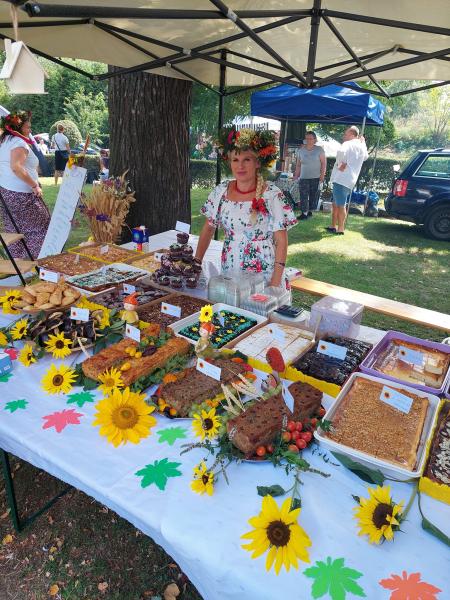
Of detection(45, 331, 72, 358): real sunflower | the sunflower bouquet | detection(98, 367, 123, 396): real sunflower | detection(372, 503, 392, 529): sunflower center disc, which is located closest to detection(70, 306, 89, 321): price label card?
detection(45, 331, 72, 358): real sunflower

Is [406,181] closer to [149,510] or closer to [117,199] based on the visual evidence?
[117,199]

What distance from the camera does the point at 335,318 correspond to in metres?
2.20

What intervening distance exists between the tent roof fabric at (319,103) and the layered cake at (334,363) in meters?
6.65

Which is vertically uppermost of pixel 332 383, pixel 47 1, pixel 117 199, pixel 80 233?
pixel 47 1

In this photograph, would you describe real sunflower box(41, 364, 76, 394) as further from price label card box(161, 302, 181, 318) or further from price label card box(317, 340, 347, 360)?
price label card box(317, 340, 347, 360)

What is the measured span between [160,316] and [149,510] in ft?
4.13

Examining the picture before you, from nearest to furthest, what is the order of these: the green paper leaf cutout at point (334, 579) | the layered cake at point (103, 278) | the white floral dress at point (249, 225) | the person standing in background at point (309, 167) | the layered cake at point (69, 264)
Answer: the green paper leaf cutout at point (334, 579) → the layered cake at point (103, 278) → the white floral dress at point (249, 225) → the layered cake at point (69, 264) → the person standing in background at point (309, 167)

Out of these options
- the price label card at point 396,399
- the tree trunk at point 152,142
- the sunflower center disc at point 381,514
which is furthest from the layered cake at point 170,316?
the tree trunk at point 152,142

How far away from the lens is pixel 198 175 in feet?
49.8

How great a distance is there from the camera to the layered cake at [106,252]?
136 inches

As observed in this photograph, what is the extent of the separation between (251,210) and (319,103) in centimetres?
638

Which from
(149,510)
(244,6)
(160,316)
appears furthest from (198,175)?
(149,510)

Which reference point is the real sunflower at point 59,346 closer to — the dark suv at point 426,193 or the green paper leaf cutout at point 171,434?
the green paper leaf cutout at point 171,434

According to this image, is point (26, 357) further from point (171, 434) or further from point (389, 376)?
point (389, 376)
